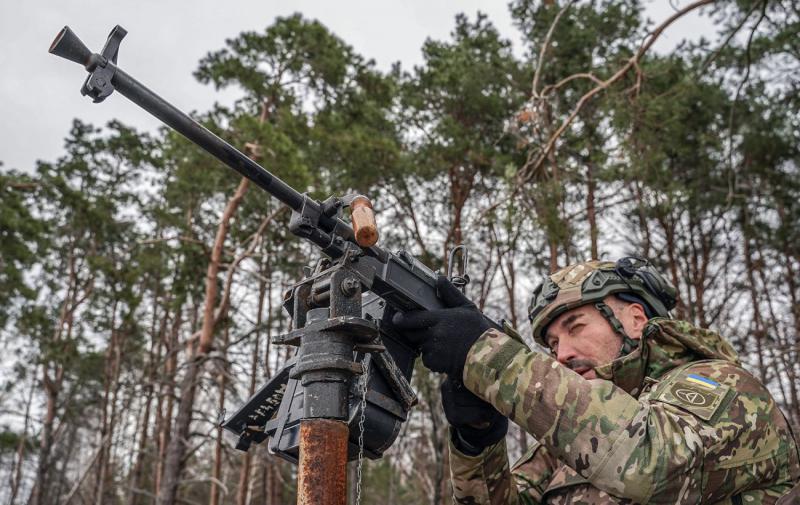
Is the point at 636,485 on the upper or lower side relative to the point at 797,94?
lower

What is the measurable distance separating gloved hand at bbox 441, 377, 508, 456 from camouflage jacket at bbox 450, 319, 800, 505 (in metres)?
0.25

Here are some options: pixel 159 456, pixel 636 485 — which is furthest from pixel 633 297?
pixel 159 456

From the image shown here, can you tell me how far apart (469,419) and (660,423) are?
2.55 feet

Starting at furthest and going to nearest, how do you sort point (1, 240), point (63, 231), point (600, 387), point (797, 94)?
point (63, 231), point (1, 240), point (797, 94), point (600, 387)

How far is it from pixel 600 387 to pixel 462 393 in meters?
0.59

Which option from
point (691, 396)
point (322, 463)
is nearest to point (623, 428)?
point (691, 396)

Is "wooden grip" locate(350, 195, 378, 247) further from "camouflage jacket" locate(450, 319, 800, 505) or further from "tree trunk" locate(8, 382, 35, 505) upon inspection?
"tree trunk" locate(8, 382, 35, 505)

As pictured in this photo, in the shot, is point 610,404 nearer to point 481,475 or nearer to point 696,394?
point 696,394

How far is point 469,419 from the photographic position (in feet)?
8.64

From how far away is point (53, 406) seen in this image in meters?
17.8

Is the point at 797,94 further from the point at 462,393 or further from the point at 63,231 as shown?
the point at 63,231

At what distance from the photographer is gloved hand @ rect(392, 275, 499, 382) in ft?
7.74

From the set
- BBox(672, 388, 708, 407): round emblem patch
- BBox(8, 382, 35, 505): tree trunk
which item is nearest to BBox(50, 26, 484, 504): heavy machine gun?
BBox(672, 388, 708, 407): round emblem patch

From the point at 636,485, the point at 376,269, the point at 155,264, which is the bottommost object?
the point at 636,485
